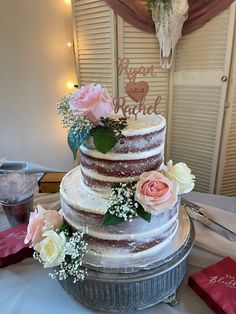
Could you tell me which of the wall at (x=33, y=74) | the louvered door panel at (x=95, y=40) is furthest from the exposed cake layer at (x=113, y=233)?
the wall at (x=33, y=74)

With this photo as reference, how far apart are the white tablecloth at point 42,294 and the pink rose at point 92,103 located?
1.73 feet

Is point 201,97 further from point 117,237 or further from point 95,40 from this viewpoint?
point 117,237

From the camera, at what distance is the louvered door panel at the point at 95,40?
205 cm

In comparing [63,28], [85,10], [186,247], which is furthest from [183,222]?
[63,28]

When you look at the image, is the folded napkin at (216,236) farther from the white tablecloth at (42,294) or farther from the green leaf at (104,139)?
the green leaf at (104,139)

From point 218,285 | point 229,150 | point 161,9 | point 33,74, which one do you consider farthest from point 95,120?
point 33,74

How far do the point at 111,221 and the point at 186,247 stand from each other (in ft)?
0.93

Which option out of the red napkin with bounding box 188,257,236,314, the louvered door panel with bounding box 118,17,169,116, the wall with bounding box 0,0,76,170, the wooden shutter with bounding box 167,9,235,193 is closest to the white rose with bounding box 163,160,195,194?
the red napkin with bounding box 188,257,236,314

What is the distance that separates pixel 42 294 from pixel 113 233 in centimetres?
30

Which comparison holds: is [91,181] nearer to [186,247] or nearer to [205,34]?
[186,247]

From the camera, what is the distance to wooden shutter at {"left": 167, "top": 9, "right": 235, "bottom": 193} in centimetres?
191

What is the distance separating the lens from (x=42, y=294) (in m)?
0.78

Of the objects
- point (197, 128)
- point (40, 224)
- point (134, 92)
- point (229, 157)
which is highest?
point (134, 92)

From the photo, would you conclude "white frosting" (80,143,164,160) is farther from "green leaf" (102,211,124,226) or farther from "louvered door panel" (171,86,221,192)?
"louvered door panel" (171,86,221,192)
